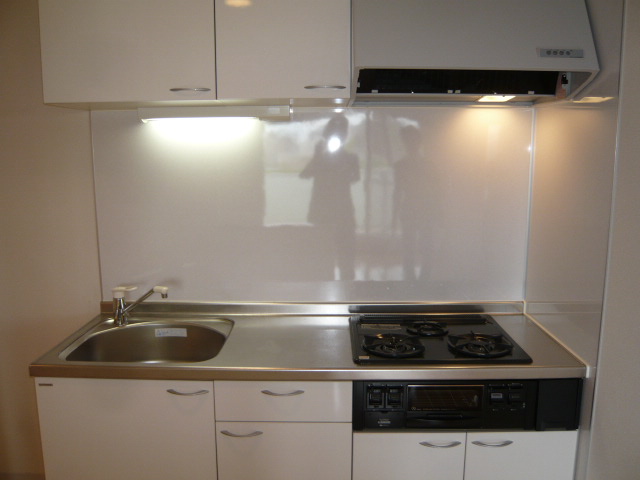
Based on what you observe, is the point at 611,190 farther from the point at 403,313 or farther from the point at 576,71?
the point at 403,313

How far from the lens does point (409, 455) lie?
2.00 m

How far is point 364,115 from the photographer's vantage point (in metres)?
2.42

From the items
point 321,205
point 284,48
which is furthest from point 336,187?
point 284,48

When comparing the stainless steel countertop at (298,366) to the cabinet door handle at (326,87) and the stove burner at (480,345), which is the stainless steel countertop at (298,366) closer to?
the stove burner at (480,345)

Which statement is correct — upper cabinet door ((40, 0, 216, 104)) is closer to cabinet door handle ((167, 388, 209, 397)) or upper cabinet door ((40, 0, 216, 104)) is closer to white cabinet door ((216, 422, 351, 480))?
cabinet door handle ((167, 388, 209, 397))

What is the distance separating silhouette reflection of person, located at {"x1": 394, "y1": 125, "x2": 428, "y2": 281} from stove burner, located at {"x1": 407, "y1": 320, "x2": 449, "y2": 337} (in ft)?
0.81

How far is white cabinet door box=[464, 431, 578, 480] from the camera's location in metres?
A: 1.99

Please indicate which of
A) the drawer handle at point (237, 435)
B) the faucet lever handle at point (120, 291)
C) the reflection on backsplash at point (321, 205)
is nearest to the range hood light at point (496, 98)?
the reflection on backsplash at point (321, 205)

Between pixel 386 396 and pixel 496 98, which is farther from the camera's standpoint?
pixel 496 98

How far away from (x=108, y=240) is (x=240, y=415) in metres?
1.09

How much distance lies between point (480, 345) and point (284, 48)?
140cm

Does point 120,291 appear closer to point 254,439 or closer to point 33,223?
point 33,223

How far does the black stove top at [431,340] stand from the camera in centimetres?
201

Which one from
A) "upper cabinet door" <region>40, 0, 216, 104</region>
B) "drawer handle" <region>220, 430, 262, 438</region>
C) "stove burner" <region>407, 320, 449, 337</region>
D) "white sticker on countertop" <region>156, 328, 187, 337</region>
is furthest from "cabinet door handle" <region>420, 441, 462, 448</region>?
"upper cabinet door" <region>40, 0, 216, 104</region>
